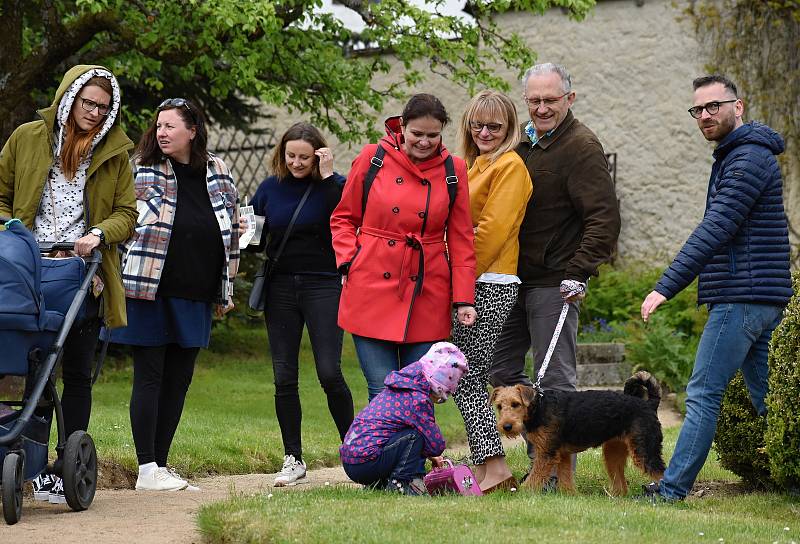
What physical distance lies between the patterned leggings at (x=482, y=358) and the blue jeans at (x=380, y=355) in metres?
0.23

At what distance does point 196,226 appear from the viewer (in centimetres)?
647

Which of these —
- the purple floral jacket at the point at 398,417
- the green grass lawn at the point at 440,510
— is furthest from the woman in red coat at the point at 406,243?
the green grass lawn at the point at 440,510

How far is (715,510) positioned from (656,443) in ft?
1.59

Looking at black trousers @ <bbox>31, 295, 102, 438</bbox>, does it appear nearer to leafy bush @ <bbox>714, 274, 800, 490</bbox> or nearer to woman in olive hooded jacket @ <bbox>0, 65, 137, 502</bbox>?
woman in olive hooded jacket @ <bbox>0, 65, 137, 502</bbox>

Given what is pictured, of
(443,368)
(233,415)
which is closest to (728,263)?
(443,368)

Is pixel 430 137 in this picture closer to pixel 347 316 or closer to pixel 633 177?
pixel 347 316

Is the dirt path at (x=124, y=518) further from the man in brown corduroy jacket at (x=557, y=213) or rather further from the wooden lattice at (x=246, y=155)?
the wooden lattice at (x=246, y=155)

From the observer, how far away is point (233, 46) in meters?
11.1

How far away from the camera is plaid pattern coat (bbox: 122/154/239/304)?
6281 mm

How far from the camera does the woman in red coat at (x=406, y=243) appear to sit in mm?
5824

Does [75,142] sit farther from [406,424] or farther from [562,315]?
[562,315]

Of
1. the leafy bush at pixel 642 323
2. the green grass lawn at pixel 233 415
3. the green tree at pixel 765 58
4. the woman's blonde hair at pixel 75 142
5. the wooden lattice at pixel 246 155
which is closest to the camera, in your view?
the woman's blonde hair at pixel 75 142

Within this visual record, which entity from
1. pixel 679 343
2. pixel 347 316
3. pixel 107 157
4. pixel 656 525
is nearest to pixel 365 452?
pixel 347 316

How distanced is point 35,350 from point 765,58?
504 inches
